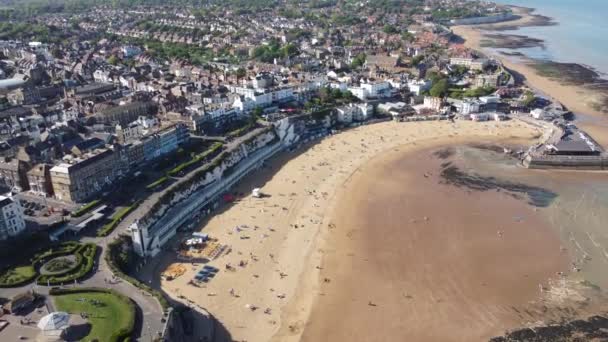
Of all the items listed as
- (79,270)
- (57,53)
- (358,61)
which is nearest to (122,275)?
(79,270)

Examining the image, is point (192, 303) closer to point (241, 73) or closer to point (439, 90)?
point (241, 73)

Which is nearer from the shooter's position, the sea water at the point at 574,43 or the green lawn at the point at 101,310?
the green lawn at the point at 101,310

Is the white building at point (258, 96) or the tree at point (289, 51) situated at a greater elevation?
the tree at point (289, 51)

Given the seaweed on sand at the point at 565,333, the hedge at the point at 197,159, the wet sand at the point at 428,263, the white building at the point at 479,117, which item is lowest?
the seaweed on sand at the point at 565,333

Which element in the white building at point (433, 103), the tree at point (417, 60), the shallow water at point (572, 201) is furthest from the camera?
the tree at point (417, 60)

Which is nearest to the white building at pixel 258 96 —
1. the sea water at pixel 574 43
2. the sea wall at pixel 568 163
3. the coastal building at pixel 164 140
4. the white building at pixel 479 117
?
the coastal building at pixel 164 140

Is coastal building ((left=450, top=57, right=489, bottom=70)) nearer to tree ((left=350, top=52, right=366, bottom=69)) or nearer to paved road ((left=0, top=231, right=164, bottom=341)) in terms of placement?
tree ((left=350, top=52, right=366, bottom=69))

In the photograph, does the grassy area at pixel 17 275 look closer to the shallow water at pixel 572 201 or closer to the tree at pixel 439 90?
the shallow water at pixel 572 201
